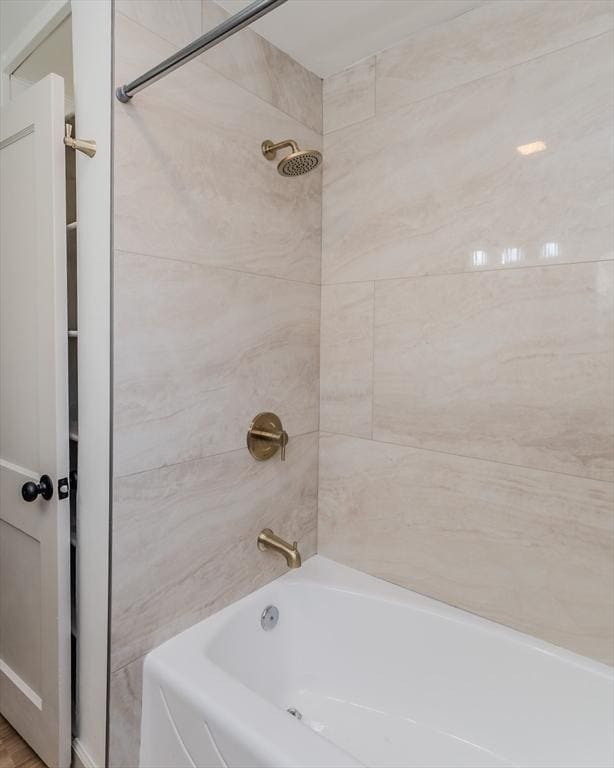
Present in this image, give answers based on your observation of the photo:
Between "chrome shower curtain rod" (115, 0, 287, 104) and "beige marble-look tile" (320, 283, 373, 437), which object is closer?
"chrome shower curtain rod" (115, 0, 287, 104)

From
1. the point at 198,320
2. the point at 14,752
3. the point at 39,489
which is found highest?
the point at 198,320

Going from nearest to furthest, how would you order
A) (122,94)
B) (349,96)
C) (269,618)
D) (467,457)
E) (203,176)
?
1. (122,94)
2. (203,176)
3. (467,457)
4. (269,618)
5. (349,96)

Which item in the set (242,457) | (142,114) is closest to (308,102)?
(142,114)

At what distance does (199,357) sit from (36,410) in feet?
1.53

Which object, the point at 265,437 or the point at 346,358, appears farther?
the point at 346,358

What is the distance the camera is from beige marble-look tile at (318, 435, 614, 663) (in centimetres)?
123

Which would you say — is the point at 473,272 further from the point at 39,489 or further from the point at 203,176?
the point at 39,489

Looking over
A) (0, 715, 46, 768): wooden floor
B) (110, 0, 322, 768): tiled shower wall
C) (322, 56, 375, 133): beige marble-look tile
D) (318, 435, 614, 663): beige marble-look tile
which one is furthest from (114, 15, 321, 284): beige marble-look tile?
(0, 715, 46, 768): wooden floor

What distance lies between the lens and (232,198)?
→ 4.60 ft

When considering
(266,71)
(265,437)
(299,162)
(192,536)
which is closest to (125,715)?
(192,536)

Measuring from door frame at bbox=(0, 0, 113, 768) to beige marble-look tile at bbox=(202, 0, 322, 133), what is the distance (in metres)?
0.34

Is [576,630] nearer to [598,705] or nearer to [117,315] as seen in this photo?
[598,705]

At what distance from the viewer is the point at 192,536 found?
4.42 ft

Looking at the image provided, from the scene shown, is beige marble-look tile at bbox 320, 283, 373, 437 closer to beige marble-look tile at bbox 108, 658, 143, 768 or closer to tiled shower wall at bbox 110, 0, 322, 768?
tiled shower wall at bbox 110, 0, 322, 768
